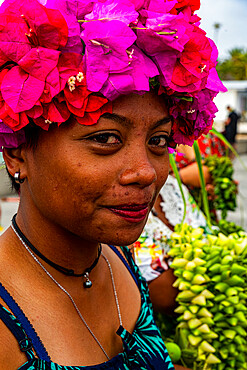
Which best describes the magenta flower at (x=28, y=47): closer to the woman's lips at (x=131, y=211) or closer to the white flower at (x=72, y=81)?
the white flower at (x=72, y=81)

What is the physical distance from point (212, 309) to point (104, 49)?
4.81ft

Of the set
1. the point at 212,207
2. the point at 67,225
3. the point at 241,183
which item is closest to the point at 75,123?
the point at 67,225

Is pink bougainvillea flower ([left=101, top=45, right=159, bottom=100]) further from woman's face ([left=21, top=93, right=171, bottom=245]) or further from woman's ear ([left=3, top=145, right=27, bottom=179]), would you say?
woman's ear ([left=3, top=145, right=27, bottom=179])

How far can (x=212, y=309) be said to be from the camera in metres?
2.13

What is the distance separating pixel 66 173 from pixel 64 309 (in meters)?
0.44

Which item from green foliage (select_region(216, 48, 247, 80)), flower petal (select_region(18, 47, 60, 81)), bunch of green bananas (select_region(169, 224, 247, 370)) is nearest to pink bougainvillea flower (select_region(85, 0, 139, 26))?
flower petal (select_region(18, 47, 60, 81))

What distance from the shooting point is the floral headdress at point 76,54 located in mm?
1081

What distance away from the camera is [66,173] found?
1.15 m

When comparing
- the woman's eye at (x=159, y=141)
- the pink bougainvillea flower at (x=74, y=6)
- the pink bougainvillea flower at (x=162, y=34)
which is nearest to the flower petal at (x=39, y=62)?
the pink bougainvillea flower at (x=74, y=6)

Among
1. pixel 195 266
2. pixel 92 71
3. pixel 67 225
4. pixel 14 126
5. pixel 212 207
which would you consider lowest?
pixel 212 207

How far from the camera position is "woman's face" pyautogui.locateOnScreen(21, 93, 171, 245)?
1.15 meters

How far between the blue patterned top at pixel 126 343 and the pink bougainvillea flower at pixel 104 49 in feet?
2.03

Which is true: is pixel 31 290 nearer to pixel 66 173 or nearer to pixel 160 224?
pixel 66 173

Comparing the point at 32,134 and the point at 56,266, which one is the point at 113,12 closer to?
the point at 32,134
